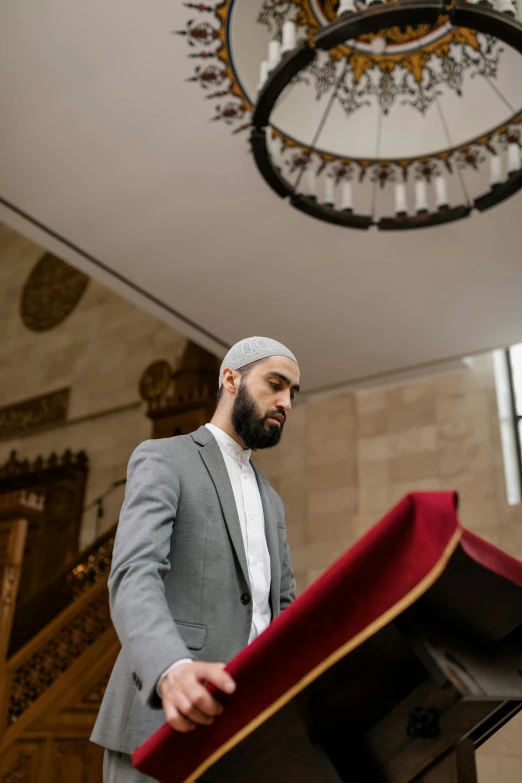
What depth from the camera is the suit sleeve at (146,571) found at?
134cm

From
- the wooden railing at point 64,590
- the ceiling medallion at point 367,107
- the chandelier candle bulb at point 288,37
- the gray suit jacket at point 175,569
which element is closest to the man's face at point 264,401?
the gray suit jacket at point 175,569

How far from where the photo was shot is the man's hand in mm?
1143

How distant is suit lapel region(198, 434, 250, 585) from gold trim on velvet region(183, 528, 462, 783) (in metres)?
0.64

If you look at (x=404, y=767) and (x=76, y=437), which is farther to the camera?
(x=76, y=437)

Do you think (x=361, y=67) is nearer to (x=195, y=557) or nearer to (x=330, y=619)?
(x=195, y=557)

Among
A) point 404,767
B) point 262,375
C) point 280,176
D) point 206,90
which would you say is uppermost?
point 206,90

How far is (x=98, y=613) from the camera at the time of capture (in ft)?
22.2

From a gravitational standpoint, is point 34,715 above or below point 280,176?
below

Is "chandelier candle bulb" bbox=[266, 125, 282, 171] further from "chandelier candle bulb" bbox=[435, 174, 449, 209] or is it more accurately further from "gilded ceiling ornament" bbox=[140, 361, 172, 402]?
"gilded ceiling ornament" bbox=[140, 361, 172, 402]

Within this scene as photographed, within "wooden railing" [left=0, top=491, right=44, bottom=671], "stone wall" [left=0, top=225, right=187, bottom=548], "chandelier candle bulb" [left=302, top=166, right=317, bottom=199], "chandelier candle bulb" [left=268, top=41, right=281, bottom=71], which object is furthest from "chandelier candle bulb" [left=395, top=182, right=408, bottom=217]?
"stone wall" [left=0, top=225, right=187, bottom=548]

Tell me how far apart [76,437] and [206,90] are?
707 centimetres

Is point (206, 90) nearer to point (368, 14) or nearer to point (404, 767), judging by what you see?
point (368, 14)

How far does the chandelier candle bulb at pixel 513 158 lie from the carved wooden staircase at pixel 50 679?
14.1 ft

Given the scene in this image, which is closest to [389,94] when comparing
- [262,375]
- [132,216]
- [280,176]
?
[280,176]
